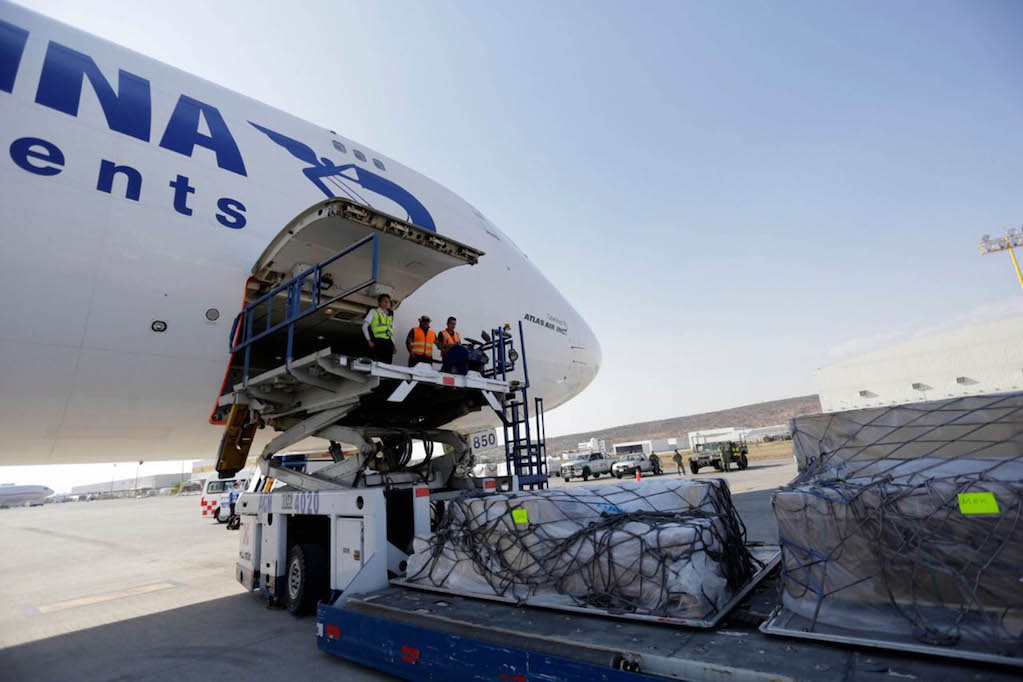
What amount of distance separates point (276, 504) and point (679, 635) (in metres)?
5.12

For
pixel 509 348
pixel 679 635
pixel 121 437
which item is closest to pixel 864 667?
pixel 679 635

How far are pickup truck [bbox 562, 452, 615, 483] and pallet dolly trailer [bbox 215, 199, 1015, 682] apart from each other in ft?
86.3

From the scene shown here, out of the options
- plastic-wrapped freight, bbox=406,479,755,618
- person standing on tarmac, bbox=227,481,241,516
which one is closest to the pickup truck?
person standing on tarmac, bbox=227,481,241,516

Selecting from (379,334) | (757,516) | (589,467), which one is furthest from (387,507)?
(589,467)

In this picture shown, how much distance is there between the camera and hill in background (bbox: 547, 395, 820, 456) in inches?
5344

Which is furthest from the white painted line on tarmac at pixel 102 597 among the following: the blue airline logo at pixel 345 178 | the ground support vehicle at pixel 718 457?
the ground support vehicle at pixel 718 457

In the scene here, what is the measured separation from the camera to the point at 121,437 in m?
6.59

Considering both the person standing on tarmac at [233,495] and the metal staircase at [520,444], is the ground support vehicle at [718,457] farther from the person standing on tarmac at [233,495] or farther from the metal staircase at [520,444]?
the metal staircase at [520,444]

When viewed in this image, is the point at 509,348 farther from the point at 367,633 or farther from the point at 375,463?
the point at 367,633

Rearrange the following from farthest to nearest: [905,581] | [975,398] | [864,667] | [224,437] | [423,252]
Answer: [224,437]
[423,252]
[975,398]
[905,581]
[864,667]

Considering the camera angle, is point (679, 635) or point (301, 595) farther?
point (301, 595)

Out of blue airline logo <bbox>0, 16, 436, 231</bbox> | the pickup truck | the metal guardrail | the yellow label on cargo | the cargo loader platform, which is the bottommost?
the cargo loader platform

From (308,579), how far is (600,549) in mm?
3875

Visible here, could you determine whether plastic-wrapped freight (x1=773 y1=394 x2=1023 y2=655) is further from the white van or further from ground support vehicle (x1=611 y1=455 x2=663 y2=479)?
ground support vehicle (x1=611 y1=455 x2=663 y2=479)
